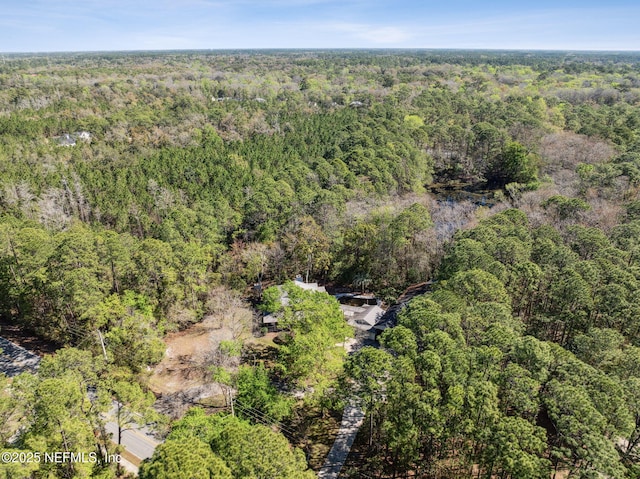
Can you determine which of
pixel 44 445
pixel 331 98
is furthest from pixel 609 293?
pixel 331 98

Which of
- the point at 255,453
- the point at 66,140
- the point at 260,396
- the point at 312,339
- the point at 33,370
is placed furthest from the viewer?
the point at 66,140

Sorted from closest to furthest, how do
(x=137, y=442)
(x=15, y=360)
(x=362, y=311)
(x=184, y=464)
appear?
(x=184, y=464) → (x=137, y=442) → (x=15, y=360) → (x=362, y=311)

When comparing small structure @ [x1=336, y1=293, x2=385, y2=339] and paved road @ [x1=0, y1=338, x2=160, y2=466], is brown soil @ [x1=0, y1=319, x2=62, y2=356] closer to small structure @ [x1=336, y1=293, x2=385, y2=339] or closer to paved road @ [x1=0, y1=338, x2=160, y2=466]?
paved road @ [x1=0, y1=338, x2=160, y2=466]

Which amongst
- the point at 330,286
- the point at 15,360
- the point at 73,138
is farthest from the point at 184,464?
the point at 73,138

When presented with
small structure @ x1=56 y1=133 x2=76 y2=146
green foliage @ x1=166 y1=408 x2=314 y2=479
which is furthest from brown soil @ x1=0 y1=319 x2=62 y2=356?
small structure @ x1=56 y1=133 x2=76 y2=146

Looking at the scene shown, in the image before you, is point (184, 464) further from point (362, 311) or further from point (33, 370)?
point (362, 311)

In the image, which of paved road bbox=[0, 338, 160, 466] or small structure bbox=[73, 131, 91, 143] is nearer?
paved road bbox=[0, 338, 160, 466]

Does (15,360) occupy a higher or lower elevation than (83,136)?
lower
